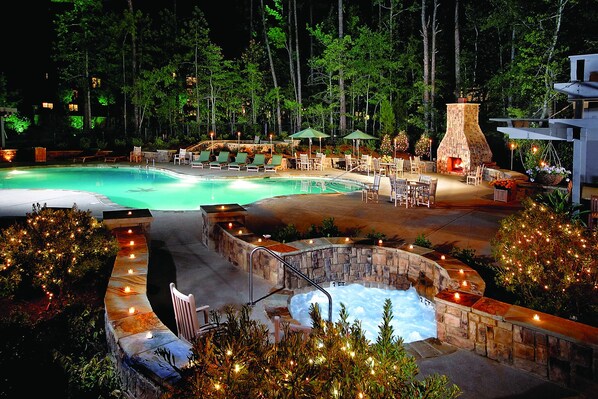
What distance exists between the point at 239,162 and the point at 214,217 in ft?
47.9

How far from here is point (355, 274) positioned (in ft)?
24.5

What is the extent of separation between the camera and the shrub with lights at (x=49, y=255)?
5477mm

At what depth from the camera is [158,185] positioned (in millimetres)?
18359

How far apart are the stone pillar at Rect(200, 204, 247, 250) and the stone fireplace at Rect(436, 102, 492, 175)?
41.5ft

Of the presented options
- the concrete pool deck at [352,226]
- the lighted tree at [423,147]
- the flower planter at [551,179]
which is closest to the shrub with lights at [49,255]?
the concrete pool deck at [352,226]

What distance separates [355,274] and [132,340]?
166 inches

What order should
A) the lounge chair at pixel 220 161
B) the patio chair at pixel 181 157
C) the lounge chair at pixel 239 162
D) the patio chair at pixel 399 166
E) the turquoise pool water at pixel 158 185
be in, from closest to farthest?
the turquoise pool water at pixel 158 185 → the patio chair at pixel 399 166 → the lounge chair at pixel 239 162 → the lounge chair at pixel 220 161 → the patio chair at pixel 181 157

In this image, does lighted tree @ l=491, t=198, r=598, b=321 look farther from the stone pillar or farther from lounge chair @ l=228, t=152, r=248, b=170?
lounge chair @ l=228, t=152, r=248, b=170

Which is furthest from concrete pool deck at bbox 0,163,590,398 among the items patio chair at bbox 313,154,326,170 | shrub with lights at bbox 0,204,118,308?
patio chair at bbox 313,154,326,170

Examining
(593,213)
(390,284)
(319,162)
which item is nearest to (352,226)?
(390,284)

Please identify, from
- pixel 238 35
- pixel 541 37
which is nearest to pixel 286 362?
pixel 541 37

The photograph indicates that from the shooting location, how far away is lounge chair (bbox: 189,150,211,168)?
23.0 m

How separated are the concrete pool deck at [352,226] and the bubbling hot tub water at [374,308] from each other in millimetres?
725

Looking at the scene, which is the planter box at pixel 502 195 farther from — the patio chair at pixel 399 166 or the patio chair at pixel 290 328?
the patio chair at pixel 290 328
